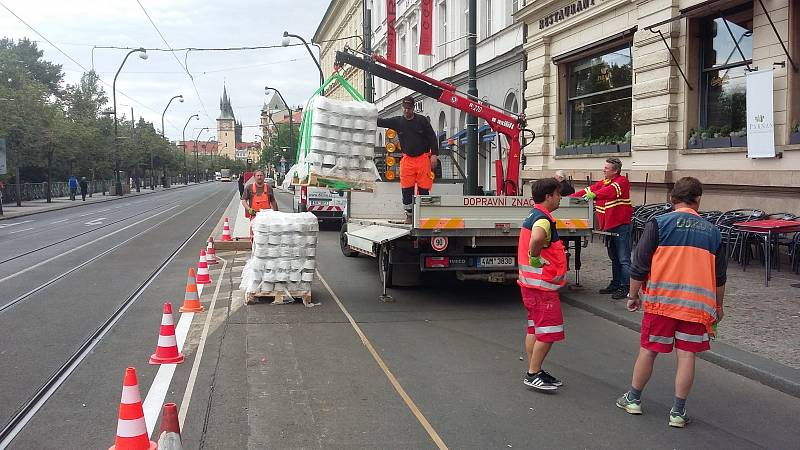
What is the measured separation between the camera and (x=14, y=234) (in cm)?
2081

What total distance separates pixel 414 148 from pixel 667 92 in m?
6.65

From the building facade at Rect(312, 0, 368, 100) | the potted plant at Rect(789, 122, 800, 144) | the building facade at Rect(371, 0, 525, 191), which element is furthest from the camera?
the building facade at Rect(312, 0, 368, 100)

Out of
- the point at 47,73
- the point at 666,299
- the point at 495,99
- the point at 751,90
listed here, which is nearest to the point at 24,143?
the point at 495,99

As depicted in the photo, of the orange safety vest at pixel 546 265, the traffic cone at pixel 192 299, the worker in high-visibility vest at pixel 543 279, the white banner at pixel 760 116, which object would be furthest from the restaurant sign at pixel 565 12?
the orange safety vest at pixel 546 265

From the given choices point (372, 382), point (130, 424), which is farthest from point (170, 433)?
point (372, 382)

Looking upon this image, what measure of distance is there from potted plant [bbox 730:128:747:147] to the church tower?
502 feet

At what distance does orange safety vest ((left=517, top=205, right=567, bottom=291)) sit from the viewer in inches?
209

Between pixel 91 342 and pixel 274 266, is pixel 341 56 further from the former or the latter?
pixel 91 342

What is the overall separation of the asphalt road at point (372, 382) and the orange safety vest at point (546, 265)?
87 cm

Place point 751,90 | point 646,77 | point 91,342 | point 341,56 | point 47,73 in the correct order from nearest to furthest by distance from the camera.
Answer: point 91,342 → point 341,56 → point 751,90 → point 646,77 → point 47,73

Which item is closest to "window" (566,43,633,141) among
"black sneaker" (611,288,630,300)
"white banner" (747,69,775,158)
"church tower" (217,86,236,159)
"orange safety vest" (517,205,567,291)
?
"white banner" (747,69,775,158)

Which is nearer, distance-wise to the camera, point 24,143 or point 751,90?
point 751,90

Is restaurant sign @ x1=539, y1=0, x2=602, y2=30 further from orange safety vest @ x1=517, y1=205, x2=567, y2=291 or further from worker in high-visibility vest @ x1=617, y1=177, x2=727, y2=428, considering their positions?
worker in high-visibility vest @ x1=617, y1=177, x2=727, y2=428

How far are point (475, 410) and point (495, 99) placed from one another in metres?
19.4
